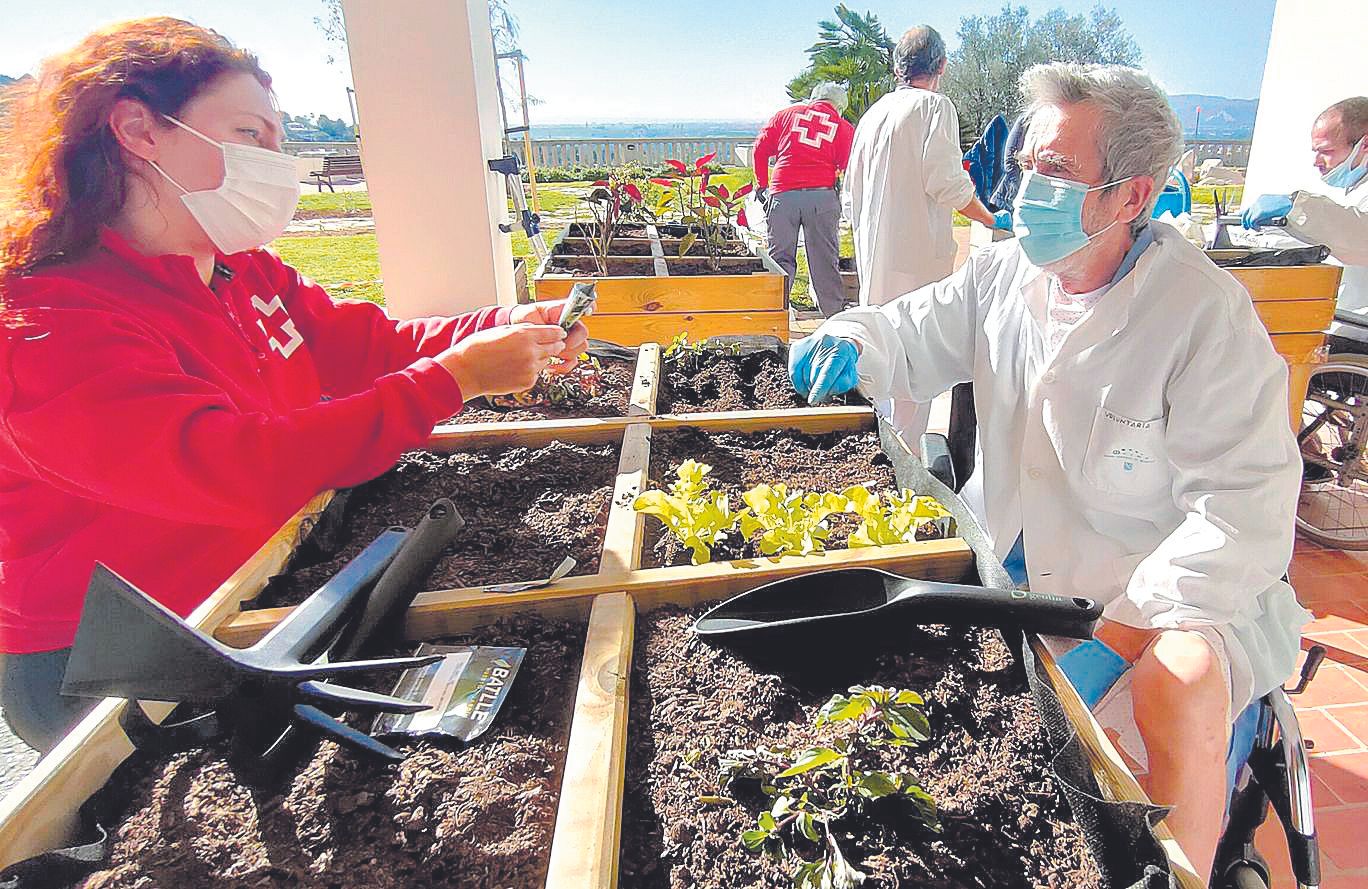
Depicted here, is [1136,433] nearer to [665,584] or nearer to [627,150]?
[665,584]

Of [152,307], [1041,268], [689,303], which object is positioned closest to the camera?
[152,307]

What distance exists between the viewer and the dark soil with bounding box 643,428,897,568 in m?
1.45

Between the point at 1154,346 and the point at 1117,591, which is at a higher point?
the point at 1154,346

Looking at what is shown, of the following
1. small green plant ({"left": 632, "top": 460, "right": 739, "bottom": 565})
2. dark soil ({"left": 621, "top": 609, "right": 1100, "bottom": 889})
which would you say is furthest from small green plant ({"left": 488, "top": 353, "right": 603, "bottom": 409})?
dark soil ({"left": 621, "top": 609, "right": 1100, "bottom": 889})

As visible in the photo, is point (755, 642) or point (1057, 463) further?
point (1057, 463)

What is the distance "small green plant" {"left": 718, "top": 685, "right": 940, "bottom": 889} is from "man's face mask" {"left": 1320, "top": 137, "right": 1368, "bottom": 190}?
3.92m

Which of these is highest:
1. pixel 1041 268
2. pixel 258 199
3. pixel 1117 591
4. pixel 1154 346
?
pixel 258 199

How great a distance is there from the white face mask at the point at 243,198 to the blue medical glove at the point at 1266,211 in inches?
178

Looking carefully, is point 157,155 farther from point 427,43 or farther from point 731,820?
point 427,43

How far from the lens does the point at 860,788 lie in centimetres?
85

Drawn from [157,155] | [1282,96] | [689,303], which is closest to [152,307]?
[157,155]

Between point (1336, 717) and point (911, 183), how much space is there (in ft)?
9.44

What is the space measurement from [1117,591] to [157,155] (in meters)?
1.87

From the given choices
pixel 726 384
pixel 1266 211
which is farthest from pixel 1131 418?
Result: pixel 1266 211
